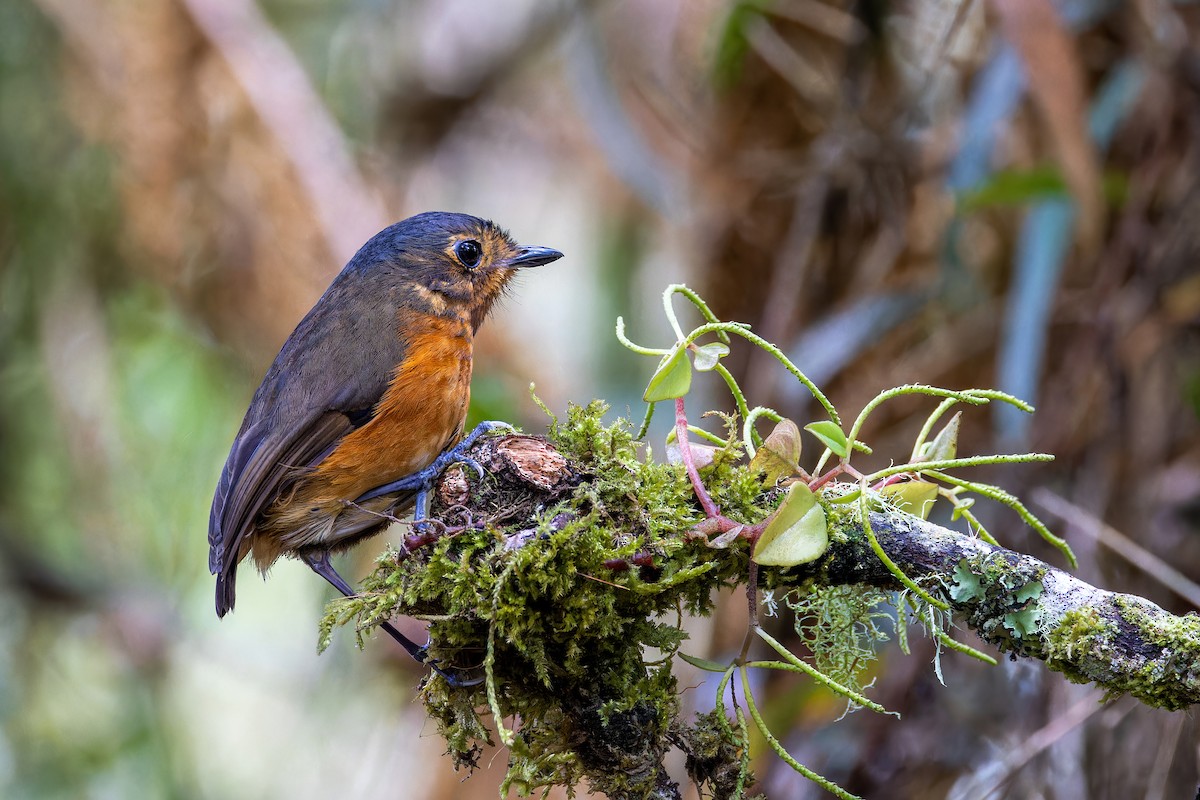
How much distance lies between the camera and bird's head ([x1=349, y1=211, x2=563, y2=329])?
311cm

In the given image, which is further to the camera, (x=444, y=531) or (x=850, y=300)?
(x=850, y=300)

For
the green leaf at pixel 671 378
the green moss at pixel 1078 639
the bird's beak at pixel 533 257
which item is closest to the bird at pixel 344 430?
the bird's beak at pixel 533 257

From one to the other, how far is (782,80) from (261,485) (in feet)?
8.61

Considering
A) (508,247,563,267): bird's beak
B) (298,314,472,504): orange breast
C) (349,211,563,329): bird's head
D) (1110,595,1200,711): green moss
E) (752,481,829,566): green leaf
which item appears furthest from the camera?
(508,247,563,267): bird's beak

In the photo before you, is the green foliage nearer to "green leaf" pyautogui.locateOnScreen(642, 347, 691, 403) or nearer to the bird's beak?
"green leaf" pyautogui.locateOnScreen(642, 347, 691, 403)

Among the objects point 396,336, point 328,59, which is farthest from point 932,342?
point 328,59

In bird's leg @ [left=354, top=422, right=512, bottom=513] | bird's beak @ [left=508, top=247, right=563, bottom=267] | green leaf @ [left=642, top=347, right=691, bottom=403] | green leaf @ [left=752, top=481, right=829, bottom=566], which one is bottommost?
bird's leg @ [left=354, top=422, right=512, bottom=513]

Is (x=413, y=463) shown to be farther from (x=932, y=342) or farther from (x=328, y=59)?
(x=328, y=59)

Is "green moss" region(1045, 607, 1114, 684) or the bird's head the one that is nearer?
"green moss" region(1045, 607, 1114, 684)

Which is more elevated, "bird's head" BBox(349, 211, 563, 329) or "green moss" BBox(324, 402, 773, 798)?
"bird's head" BBox(349, 211, 563, 329)

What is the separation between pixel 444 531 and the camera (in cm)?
174

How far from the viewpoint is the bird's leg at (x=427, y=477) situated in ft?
7.29

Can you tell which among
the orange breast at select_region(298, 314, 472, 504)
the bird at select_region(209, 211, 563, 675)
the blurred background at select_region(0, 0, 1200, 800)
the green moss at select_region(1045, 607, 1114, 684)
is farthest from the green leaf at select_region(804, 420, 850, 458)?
the blurred background at select_region(0, 0, 1200, 800)

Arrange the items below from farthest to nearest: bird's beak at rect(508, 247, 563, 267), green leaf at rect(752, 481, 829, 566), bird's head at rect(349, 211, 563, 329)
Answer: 1. bird's beak at rect(508, 247, 563, 267)
2. bird's head at rect(349, 211, 563, 329)
3. green leaf at rect(752, 481, 829, 566)
